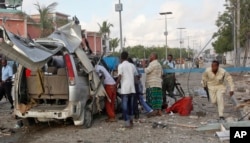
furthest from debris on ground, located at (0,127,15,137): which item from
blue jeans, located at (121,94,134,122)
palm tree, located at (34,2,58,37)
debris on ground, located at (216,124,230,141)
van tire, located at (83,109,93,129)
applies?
palm tree, located at (34,2,58,37)

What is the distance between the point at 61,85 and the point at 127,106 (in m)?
1.58

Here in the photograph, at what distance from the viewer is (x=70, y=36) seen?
9.84 metres

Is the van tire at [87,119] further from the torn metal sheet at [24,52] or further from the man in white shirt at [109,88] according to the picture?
the torn metal sheet at [24,52]

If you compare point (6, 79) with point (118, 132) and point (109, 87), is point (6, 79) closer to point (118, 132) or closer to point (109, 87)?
point (109, 87)

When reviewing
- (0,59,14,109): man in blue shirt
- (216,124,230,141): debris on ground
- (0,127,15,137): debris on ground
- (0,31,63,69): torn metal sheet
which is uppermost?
(0,31,63,69): torn metal sheet

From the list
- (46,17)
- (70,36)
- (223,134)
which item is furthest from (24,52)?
(46,17)

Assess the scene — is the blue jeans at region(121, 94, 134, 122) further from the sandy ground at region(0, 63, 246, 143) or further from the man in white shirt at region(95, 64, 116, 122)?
A: the man in white shirt at region(95, 64, 116, 122)

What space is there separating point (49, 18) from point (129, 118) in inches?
1113

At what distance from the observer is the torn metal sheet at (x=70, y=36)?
9.31 meters

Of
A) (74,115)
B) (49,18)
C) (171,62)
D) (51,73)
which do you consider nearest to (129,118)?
(74,115)

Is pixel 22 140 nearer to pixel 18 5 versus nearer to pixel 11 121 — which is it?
pixel 11 121

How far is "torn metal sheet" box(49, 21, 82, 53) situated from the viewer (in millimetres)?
9312

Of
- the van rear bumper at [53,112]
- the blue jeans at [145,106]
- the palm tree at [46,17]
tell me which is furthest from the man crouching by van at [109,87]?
the palm tree at [46,17]

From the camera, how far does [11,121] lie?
35.8ft
